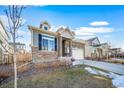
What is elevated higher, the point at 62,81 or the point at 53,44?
the point at 53,44

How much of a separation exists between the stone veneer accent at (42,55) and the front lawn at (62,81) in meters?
0.20

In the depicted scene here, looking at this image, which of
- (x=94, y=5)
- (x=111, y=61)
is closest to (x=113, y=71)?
(x=111, y=61)

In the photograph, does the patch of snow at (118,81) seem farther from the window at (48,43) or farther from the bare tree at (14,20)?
the bare tree at (14,20)

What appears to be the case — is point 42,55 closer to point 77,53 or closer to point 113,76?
point 77,53

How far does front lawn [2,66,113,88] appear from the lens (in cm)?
323

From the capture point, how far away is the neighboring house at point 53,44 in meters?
3.23

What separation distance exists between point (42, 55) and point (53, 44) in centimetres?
21

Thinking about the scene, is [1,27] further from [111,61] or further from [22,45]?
[111,61]

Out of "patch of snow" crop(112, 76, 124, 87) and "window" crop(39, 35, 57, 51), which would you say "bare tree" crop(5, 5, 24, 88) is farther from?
"patch of snow" crop(112, 76, 124, 87)

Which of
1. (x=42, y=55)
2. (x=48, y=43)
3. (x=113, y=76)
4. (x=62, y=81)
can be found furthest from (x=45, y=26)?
(x=113, y=76)

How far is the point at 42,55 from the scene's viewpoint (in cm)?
326

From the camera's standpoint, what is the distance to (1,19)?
3.20 metres

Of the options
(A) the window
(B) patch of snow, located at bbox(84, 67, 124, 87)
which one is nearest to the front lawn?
(B) patch of snow, located at bbox(84, 67, 124, 87)
